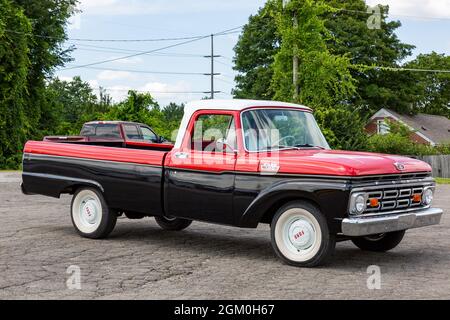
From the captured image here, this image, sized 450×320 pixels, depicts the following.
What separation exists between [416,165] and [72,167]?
15.7 feet

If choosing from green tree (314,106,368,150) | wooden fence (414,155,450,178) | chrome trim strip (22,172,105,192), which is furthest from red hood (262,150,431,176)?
wooden fence (414,155,450,178)

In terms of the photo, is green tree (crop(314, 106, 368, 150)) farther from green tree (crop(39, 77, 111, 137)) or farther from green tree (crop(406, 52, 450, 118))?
green tree (crop(406, 52, 450, 118))

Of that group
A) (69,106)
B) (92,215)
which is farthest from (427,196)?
(69,106)

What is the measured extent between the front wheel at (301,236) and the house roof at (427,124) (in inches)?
2048

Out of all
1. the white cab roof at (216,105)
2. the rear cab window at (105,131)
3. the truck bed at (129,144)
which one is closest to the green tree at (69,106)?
the rear cab window at (105,131)

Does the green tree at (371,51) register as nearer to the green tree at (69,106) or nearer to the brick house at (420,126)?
the brick house at (420,126)

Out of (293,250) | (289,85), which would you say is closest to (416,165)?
(293,250)

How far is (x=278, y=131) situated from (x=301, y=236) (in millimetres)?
1452

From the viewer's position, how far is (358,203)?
713 cm

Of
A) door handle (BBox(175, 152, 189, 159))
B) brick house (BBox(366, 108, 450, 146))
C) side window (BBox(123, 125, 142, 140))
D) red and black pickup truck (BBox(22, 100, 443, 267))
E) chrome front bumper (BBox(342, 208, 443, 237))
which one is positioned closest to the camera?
chrome front bumper (BBox(342, 208, 443, 237))

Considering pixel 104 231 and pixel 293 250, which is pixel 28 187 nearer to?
pixel 104 231

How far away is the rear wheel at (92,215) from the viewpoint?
30.6 feet

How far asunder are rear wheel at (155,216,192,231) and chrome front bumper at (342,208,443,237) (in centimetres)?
385

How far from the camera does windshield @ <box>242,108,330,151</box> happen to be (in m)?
8.07
